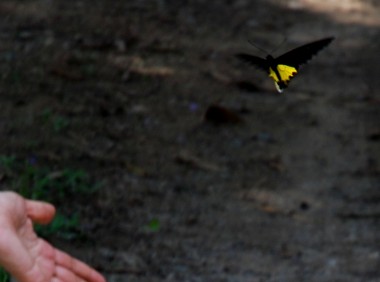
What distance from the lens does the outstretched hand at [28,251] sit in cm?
287

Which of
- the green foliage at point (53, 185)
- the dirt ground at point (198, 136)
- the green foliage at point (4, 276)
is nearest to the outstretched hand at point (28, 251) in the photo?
the green foliage at point (4, 276)

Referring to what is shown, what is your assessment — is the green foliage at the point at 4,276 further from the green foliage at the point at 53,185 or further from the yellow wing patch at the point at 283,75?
the yellow wing patch at the point at 283,75

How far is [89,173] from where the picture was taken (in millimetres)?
5086

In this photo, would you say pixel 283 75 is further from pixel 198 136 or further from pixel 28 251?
pixel 198 136

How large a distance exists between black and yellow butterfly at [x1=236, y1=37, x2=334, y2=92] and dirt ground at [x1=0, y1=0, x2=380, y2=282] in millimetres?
2017

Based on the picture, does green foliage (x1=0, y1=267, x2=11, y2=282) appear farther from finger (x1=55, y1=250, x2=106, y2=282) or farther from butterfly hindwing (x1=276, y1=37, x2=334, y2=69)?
butterfly hindwing (x1=276, y1=37, x2=334, y2=69)

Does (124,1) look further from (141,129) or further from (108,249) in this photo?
(108,249)

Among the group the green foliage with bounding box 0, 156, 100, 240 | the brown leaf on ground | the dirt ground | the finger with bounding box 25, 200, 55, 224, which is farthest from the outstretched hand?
the brown leaf on ground

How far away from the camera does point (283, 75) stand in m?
2.29

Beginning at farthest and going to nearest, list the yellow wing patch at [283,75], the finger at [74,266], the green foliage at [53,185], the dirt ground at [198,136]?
the dirt ground at [198,136]
the green foliage at [53,185]
the finger at [74,266]
the yellow wing patch at [283,75]

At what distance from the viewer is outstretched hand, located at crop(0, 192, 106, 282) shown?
2871 mm

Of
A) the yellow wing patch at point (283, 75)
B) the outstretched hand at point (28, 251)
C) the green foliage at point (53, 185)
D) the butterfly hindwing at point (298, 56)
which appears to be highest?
the butterfly hindwing at point (298, 56)

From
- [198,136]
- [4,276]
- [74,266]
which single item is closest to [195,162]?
[198,136]

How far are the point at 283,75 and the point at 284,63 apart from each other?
0.06 m
